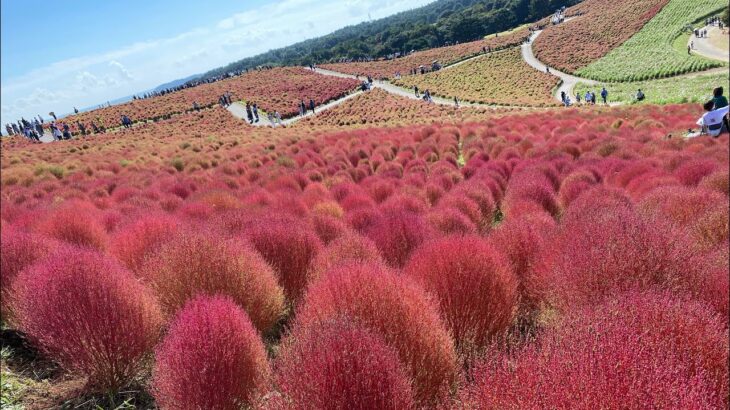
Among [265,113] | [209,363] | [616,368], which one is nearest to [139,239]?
[209,363]

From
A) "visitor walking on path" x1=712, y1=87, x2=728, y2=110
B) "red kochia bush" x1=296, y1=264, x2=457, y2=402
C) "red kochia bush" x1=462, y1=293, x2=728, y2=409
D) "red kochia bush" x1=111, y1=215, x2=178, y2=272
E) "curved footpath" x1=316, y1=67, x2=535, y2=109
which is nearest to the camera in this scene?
"red kochia bush" x1=462, y1=293, x2=728, y2=409

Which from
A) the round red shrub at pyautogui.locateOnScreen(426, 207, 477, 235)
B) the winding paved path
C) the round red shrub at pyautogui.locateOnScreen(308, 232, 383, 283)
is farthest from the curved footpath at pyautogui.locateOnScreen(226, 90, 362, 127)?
the round red shrub at pyautogui.locateOnScreen(308, 232, 383, 283)

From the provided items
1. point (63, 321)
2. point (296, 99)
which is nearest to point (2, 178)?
point (63, 321)

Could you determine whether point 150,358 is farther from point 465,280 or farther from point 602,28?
point 602,28

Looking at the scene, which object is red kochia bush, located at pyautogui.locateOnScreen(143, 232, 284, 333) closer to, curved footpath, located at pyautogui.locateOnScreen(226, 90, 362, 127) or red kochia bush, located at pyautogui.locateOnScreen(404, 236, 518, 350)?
red kochia bush, located at pyautogui.locateOnScreen(404, 236, 518, 350)

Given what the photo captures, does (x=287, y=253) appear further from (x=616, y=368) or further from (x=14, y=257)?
(x=616, y=368)

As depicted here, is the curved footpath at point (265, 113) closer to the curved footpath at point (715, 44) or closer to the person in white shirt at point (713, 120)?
the person in white shirt at point (713, 120)

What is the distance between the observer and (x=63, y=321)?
3.33 meters

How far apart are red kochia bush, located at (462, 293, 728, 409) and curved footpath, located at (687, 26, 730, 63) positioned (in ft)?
5.38

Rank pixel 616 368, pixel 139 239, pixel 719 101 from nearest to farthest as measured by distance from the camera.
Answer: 1. pixel 616 368
2. pixel 139 239
3. pixel 719 101

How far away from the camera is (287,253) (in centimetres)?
504

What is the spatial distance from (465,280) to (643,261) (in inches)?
59.4

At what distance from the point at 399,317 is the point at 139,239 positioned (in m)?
4.01

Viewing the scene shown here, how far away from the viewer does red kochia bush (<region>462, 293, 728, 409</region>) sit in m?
1.63
